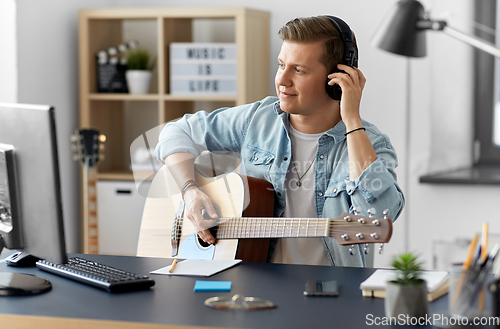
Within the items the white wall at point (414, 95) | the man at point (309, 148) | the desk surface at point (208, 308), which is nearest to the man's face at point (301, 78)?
the man at point (309, 148)

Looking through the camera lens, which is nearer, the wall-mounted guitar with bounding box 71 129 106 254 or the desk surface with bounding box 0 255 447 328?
the desk surface with bounding box 0 255 447 328

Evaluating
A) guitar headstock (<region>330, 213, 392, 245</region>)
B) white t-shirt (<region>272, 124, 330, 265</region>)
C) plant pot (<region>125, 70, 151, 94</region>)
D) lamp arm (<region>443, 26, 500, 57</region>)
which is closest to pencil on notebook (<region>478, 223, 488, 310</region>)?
guitar headstock (<region>330, 213, 392, 245</region>)

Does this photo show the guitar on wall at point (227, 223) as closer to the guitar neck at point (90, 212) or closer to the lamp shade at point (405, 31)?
the lamp shade at point (405, 31)

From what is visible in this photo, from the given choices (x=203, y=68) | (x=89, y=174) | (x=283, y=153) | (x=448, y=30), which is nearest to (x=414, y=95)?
(x=203, y=68)

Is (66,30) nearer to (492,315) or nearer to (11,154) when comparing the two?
(11,154)

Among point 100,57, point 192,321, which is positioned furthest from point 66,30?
point 192,321

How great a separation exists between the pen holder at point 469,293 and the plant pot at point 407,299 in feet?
0.15

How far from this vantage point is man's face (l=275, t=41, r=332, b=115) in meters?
1.34

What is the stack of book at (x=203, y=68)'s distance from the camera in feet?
8.46

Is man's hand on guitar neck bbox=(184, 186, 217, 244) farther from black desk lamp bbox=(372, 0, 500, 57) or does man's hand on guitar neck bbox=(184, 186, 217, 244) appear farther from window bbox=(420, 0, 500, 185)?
window bbox=(420, 0, 500, 185)

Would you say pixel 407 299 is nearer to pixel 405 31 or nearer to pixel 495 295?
pixel 495 295

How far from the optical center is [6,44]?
241 cm

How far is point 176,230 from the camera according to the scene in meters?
1.44

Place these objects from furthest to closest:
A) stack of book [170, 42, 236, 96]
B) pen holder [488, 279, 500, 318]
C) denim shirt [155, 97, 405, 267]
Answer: stack of book [170, 42, 236, 96] → denim shirt [155, 97, 405, 267] → pen holder [488, 279, 500, 318]
